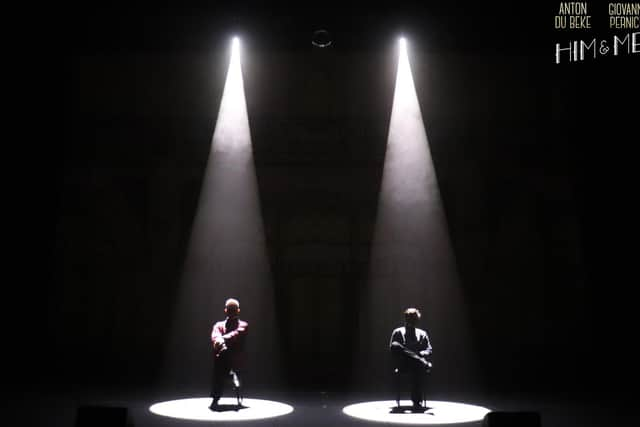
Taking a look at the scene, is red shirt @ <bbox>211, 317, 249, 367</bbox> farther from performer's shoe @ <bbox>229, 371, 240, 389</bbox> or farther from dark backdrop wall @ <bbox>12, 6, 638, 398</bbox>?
dark backdrop wall @ <bbox>12, 6, 638, 398</bbox>

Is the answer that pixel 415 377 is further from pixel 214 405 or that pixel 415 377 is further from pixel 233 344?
pixel 214 405

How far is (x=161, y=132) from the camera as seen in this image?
12547 mm

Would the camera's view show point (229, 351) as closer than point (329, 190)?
Yes

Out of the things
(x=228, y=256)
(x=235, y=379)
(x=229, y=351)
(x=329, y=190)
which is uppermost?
(x=329, y=190)

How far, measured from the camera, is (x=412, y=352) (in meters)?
A: 7.77

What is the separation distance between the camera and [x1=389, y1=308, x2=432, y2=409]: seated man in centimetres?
773

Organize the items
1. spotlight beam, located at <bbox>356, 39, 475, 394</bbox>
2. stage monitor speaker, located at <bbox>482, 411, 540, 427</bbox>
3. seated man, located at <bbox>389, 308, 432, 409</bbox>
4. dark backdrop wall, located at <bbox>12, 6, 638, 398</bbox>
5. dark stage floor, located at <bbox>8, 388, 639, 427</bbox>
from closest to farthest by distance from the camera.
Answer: stage monitor speaker, located at <bbox>482, 411, 540, 427</bbox> → dark stage floor, located at <bbox>8, 388, 639, 427</bbox> → seated man, located at <bbox>389, 308, 432, 409</bbox> → dark backdrop wall, located at <bbox>12, 6, 638, 398</bbox> → spotlight beam, located at <bbox>356, 39, 475, 394</bbox>

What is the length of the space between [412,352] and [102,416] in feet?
13.7

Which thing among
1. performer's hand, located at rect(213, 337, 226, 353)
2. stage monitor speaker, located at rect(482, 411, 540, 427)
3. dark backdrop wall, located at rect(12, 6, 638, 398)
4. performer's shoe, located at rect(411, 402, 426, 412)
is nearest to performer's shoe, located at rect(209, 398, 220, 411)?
performer's hand, located at rect(213, 337, 226, 353)

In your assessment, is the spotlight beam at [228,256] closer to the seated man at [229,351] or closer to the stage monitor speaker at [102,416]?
the seated man at [229,351]

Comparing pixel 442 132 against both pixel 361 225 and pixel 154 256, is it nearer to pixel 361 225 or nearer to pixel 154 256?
pixel 361 225

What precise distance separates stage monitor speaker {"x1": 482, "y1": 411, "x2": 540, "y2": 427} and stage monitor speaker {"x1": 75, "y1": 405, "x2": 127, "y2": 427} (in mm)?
2549

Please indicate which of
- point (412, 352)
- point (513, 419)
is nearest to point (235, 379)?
point (412, 352)

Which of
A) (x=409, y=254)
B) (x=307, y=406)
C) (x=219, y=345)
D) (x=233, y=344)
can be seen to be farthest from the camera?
(x=409, y=254)
